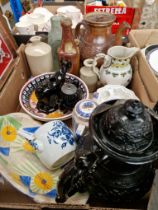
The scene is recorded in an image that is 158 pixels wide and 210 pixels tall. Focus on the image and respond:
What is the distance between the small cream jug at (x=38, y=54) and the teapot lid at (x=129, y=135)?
1.51 feet

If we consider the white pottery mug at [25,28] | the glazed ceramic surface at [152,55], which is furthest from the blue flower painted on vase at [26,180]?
the white pottery mug at [25,28]

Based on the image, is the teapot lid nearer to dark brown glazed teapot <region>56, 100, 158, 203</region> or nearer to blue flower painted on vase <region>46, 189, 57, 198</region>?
dark brown glazed teapot <region>56, 100, 158, 203</region>

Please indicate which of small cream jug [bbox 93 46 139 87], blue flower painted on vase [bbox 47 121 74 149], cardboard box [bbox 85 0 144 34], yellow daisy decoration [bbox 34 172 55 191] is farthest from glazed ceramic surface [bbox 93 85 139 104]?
cardboard box [bbox 85 0 144 34]

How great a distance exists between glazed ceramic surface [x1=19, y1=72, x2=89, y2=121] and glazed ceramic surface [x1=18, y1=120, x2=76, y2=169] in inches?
5.4

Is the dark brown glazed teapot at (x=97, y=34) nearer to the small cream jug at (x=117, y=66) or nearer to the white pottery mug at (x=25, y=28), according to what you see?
the small cream jug at (x=117, y=66)

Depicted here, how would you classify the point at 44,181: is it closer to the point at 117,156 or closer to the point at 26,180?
the point at 26,180

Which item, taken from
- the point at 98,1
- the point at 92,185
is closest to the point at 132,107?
the point at 92,185

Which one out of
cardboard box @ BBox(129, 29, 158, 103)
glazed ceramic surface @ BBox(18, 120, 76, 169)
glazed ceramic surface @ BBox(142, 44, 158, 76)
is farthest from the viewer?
glazed ceramic surface @ BBox(142, 44, 158, 76)

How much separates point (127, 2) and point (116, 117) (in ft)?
3.12

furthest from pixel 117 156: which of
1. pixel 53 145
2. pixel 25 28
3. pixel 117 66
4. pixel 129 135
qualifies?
pixel 25 28

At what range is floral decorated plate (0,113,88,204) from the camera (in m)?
0.49

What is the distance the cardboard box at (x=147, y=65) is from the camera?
1.93 feet

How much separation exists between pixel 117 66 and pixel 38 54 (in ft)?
0.95

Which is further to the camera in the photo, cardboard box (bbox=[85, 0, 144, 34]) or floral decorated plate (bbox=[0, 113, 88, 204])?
cardboard box (bbox=[85, 0, 144, 34])
